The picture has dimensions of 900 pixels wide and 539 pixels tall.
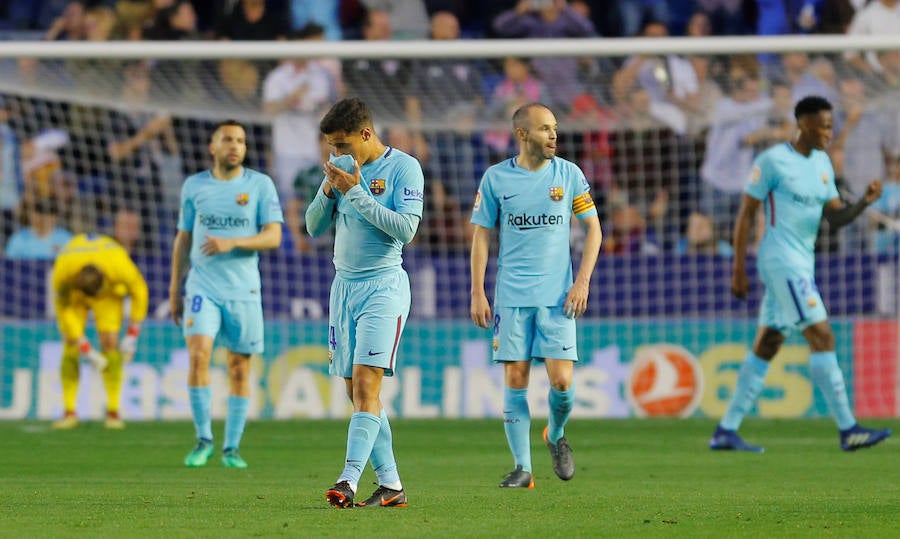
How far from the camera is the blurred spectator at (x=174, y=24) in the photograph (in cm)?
1834

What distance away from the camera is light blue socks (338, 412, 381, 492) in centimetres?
670

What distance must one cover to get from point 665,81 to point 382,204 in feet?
32.3

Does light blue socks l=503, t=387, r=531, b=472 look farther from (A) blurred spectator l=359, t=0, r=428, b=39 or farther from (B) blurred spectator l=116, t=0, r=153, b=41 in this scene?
(B) blurred spectator l=116, t=0, r=153, b=41

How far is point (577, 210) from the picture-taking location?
834cm

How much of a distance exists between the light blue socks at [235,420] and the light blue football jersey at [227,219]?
2.22 ft

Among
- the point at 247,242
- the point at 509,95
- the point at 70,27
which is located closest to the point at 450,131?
the point at 509,95

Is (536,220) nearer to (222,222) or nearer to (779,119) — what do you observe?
(222,222)

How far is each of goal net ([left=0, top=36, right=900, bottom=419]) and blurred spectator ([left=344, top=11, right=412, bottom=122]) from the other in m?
0.02

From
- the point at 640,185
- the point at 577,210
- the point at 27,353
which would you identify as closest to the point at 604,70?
the point at 640,185

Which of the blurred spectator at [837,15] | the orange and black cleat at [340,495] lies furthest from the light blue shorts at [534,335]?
the blurred spectator at [837,15]

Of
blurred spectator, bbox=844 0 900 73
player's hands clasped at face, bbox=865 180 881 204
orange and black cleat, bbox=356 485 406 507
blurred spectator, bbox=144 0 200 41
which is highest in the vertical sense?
blurred spectator, bbox=144 0 200 41

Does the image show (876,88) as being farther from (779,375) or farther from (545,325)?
(545,325)

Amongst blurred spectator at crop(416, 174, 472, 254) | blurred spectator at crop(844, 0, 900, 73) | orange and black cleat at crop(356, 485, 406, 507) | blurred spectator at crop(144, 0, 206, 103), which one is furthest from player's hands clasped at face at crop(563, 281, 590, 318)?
blurred spectator at crop(844, 0, 900, 73)

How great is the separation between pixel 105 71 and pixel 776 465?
354 inches
